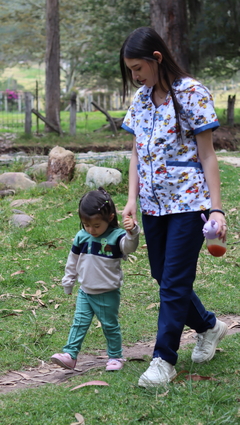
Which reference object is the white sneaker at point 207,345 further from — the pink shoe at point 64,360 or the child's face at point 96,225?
the child's face at point 96,225

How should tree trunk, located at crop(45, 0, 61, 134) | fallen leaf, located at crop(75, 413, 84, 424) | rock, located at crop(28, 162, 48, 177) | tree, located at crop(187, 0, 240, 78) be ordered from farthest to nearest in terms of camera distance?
tree trunk, located at crop(45, 0, 61, 134)
tree, located at crop(187, 0, 240, 78)
rock, located at crop(28, 162, 48, 177)
fallen leaf, located at crop(75, 413, 84, 424)

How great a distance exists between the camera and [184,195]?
3.29 metres

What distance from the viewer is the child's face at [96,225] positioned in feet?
11.9

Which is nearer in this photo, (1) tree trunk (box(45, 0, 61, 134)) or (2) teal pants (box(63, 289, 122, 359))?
(2) teal pants (box(63, 289, 122, 359))

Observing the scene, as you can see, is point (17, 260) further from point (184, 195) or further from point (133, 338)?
point (184, 195)

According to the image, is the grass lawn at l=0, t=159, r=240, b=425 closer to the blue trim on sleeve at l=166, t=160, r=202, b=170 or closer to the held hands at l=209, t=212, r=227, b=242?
the held hands at l=209, t=212, r=227, b=242

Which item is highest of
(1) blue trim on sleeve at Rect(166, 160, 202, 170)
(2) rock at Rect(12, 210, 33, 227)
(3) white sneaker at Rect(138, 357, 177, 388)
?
(1) blue trim on sleeve at Rect(166, 160, 202, 170)

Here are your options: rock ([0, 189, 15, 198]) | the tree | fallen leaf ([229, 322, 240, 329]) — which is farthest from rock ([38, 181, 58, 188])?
the tree

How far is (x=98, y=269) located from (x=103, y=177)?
5713 millimetres

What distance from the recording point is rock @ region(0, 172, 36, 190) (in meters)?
10.1

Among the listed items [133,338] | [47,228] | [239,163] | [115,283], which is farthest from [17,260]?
[239,163]

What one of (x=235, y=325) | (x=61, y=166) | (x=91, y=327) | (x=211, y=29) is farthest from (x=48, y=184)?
→ (x=211, y=29)

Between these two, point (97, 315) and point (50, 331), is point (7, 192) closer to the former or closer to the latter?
point (50, 331)

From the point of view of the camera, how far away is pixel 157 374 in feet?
10.7
